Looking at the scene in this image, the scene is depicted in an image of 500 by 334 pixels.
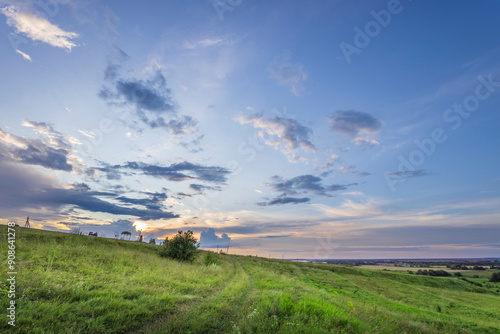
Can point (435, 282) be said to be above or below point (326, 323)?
below

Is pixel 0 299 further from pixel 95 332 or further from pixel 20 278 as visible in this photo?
pixel 95 332

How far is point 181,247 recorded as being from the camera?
3412cm

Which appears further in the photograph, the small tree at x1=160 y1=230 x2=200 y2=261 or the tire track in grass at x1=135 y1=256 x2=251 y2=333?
the small tree at x1=160 y1=230 x2=200 y2=261

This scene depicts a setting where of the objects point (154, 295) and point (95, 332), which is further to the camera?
point (154, 295)

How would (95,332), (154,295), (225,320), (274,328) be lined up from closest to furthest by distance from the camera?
(95,332) → (274,328) → (225,320) → (154,295)

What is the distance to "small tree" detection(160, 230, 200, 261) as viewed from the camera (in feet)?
111

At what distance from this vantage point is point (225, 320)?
882 cm

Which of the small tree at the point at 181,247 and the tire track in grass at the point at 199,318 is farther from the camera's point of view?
the small tree at the point at 181,247

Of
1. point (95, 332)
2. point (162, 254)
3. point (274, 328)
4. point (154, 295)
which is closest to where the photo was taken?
point (95, 332)

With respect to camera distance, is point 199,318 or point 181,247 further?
point 181,247

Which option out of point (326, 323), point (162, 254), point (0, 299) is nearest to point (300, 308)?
point (326, 323)

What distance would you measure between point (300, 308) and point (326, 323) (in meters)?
1.45

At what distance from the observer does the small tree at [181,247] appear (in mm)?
33844

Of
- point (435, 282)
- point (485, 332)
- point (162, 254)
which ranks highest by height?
point (162, 254)
